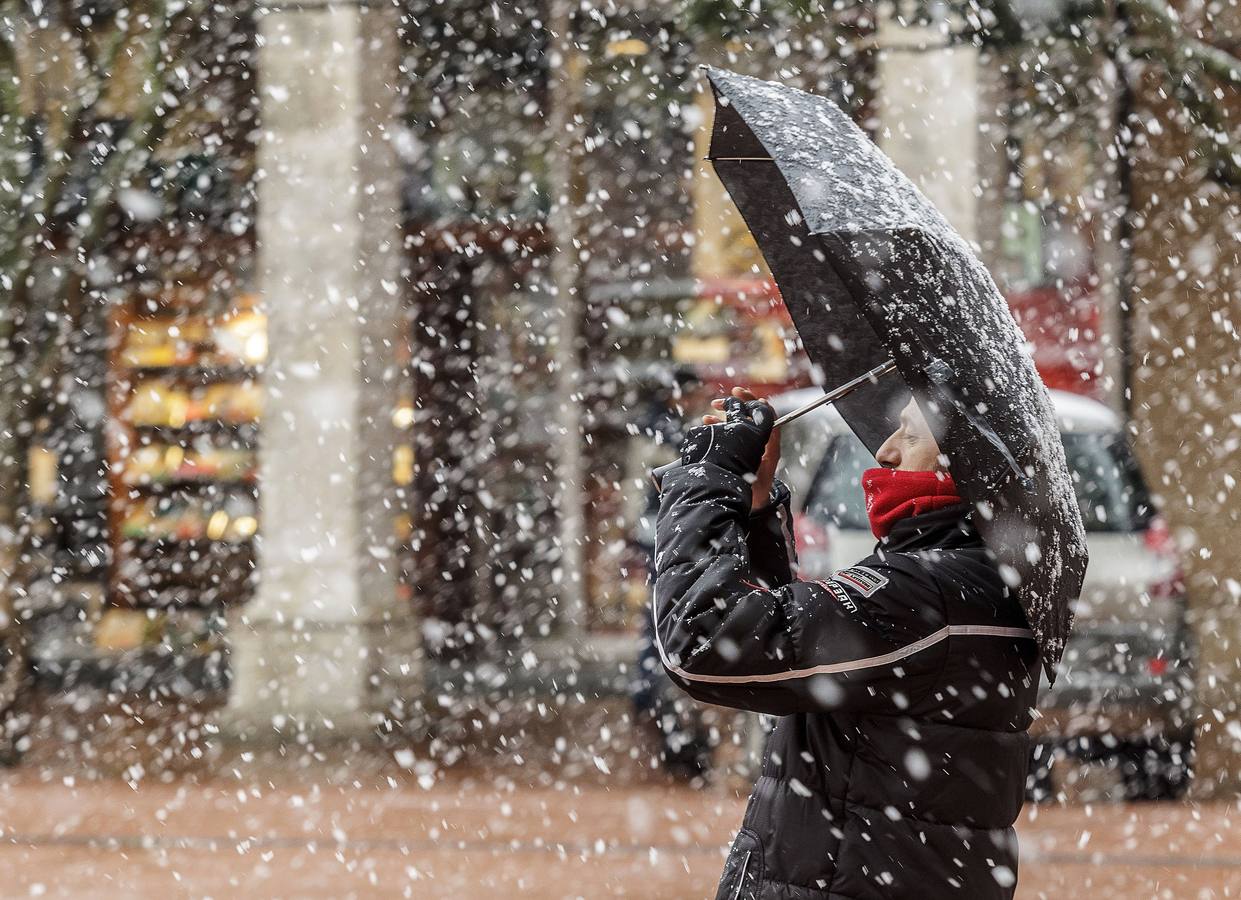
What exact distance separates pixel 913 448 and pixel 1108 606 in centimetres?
514

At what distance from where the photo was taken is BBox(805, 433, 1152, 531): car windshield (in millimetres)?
7293

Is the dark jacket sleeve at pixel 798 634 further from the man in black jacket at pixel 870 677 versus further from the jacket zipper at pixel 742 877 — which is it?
the jacket zipper at pixel 742 877

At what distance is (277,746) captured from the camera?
8.94 m

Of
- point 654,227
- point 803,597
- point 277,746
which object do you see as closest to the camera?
point 803,597

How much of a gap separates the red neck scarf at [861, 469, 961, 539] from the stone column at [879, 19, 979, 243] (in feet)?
31.3

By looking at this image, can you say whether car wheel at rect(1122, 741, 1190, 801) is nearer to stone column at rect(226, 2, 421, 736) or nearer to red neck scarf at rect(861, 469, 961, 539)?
stone column at rect(226, 2, 421, 736)

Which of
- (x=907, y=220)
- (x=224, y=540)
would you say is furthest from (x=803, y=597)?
(x=224, y=540)

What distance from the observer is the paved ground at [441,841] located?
608cm

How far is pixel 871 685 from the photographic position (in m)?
2.35

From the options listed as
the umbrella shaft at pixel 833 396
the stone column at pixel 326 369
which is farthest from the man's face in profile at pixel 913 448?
the stone column at pixel 326 369

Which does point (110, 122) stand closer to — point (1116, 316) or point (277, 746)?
point (277, 746)

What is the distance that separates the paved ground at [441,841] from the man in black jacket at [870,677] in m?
3.68

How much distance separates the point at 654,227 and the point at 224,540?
15.7 feet

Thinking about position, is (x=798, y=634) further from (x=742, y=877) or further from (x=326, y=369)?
(x=326, y=369)
